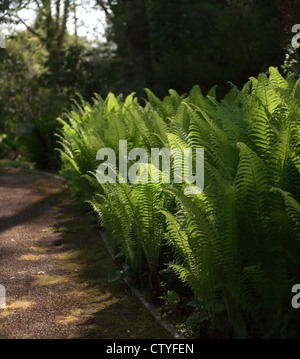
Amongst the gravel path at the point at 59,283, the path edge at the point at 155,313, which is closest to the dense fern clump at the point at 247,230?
the path edge at the point at 155,313

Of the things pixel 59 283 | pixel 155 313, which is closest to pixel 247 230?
pixel 155 313

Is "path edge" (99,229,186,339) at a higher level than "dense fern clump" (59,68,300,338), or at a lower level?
lower

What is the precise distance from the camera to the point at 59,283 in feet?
14.9

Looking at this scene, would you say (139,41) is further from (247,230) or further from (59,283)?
(247,230)

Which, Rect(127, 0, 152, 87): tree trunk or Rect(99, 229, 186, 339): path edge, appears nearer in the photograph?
Rect(99, 229, 186, 339): path edge

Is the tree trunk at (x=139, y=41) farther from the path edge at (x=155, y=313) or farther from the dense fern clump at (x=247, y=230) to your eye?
the dense fern clump at (x=247, y=230)

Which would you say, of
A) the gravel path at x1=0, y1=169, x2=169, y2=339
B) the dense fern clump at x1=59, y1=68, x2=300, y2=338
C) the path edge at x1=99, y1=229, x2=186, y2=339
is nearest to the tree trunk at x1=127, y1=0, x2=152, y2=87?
the gravel path at x1=0, y1=169, x2=169, y2=339

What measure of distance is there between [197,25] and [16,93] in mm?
5637

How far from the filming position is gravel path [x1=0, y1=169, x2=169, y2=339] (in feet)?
12.0

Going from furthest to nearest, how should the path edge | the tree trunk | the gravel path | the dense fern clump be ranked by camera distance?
the tree trunk → the gravel path → the path edge → the dense fern clump

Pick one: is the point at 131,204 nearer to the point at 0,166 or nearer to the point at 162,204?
the point at 162,204

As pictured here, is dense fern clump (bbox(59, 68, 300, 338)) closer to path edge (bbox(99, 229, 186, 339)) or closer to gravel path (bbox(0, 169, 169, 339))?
path edge (bbox(99, 229, 186, 339))

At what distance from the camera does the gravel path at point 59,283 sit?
367cm
